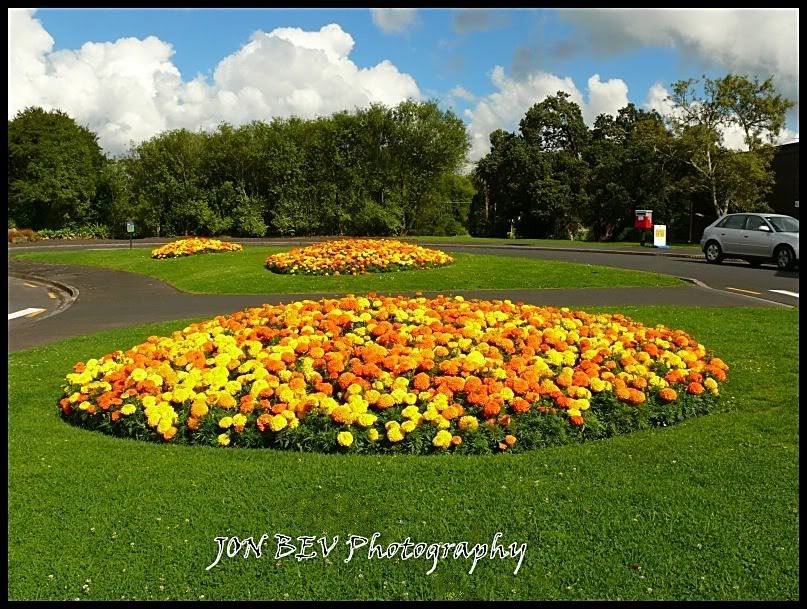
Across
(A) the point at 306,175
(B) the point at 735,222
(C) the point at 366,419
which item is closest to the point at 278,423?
(C) the point at 366,419

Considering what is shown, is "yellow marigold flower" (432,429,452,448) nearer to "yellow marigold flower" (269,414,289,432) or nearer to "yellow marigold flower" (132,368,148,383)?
"yellow marigold flower" (269,414,289,432)

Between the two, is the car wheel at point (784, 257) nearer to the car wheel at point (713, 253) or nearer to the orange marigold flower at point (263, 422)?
the car wheel at point (713, 253)

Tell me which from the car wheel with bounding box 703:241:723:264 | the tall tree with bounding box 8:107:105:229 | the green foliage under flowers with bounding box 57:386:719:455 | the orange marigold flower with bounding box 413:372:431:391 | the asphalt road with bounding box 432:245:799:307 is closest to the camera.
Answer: the green foliage under flowers with bounding box 57:386:719:455

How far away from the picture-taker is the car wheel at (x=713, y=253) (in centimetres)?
2231

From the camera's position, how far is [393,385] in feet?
18.6

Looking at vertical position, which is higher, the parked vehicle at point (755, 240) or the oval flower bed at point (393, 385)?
the parked vehicle at point (755, 240)

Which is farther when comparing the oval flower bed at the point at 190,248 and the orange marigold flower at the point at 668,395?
the oval flower bed at the point at 190,248

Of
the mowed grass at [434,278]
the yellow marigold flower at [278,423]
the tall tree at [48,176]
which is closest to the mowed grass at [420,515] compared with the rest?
the yellow marigold flower at [278,423]

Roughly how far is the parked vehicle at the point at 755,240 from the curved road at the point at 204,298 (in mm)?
430

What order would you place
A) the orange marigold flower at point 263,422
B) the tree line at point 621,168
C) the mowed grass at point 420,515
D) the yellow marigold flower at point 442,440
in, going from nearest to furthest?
the mowed grass at point 420,515 < the yellow marigold flower at point 442,440 < the orange marigold flower at point 263,422 < the tree line at point 621,168

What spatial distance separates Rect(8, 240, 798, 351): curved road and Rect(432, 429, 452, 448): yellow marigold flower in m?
7.17

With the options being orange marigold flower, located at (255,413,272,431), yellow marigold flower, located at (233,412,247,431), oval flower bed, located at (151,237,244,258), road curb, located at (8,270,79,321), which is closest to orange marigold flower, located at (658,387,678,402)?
orange marigold flower, located at (255,413,272,431)

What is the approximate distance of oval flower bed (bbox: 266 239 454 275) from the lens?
19203 millimetres
